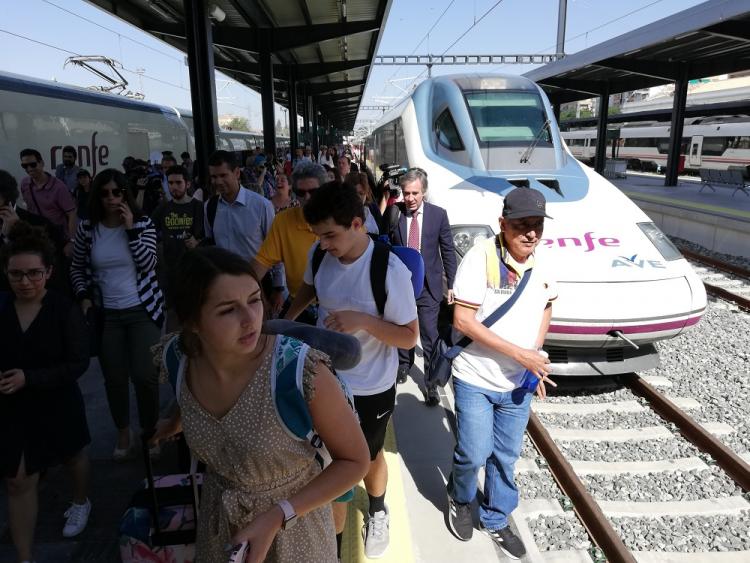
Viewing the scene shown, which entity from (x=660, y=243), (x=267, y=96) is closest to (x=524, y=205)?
(x=660, y=243)

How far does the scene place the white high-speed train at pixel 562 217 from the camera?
162 inches

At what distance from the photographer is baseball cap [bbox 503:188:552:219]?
7.89 feet

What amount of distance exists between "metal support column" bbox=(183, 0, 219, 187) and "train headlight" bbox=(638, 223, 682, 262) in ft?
18.9

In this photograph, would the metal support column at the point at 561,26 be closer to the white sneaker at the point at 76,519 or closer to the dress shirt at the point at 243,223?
the dress shirt at the point at 243,223

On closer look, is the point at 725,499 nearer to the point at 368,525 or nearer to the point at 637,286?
the point at 637,286

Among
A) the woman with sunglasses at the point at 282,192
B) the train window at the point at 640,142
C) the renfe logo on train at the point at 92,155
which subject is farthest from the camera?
the train window at the point at 640,142

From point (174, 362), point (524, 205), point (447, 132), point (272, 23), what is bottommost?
point (174, 362)

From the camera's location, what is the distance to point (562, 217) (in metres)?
4.92

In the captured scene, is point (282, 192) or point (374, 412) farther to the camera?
point (282, 192)

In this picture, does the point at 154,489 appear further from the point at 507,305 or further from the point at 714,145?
the point at 714,145

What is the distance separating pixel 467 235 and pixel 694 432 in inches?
91.1

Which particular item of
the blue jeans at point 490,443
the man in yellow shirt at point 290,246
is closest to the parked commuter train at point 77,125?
the man in yellow shirt at point 290,246

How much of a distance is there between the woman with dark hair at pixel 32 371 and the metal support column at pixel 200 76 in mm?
5583

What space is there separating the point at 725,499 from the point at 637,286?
1529mm
